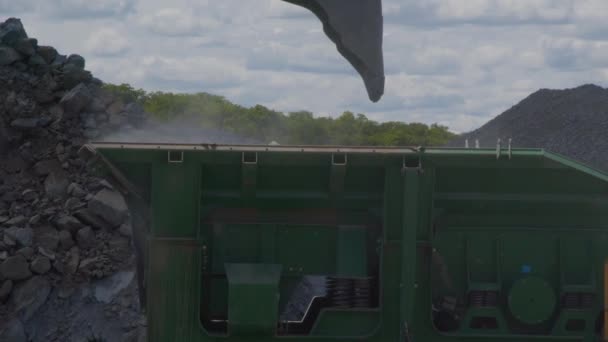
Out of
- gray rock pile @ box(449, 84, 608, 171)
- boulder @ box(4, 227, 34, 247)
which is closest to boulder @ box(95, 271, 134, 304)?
boulder @ box(4, 227, 34, 247)

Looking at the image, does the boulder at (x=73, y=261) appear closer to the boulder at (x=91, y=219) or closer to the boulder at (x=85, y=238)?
the boulder at (x=85, y=238)

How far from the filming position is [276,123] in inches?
624

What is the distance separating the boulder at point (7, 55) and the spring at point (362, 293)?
8440 millimetres

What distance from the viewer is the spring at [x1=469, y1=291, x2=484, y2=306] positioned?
598cm

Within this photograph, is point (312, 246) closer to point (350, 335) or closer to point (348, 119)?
point (350, 335)

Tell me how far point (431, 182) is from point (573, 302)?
3.80 ft

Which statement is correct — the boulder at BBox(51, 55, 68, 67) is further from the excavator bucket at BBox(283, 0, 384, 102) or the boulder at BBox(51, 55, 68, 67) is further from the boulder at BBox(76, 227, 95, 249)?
the excavator bucket at BBox(283, 0, 384, 102)

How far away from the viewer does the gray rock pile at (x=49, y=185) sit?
10.7 metres

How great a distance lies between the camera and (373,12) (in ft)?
29.0

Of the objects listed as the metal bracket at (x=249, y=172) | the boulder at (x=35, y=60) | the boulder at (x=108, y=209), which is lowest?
the boulder at (x=108, y=209)

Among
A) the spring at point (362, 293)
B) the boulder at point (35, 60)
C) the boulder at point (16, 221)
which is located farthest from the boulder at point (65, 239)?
the spring at point (362, 293)

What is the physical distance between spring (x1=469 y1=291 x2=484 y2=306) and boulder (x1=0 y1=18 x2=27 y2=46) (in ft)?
29.2

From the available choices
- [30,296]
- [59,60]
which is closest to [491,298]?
[30,296]

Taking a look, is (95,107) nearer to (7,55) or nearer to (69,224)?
(7,55)
